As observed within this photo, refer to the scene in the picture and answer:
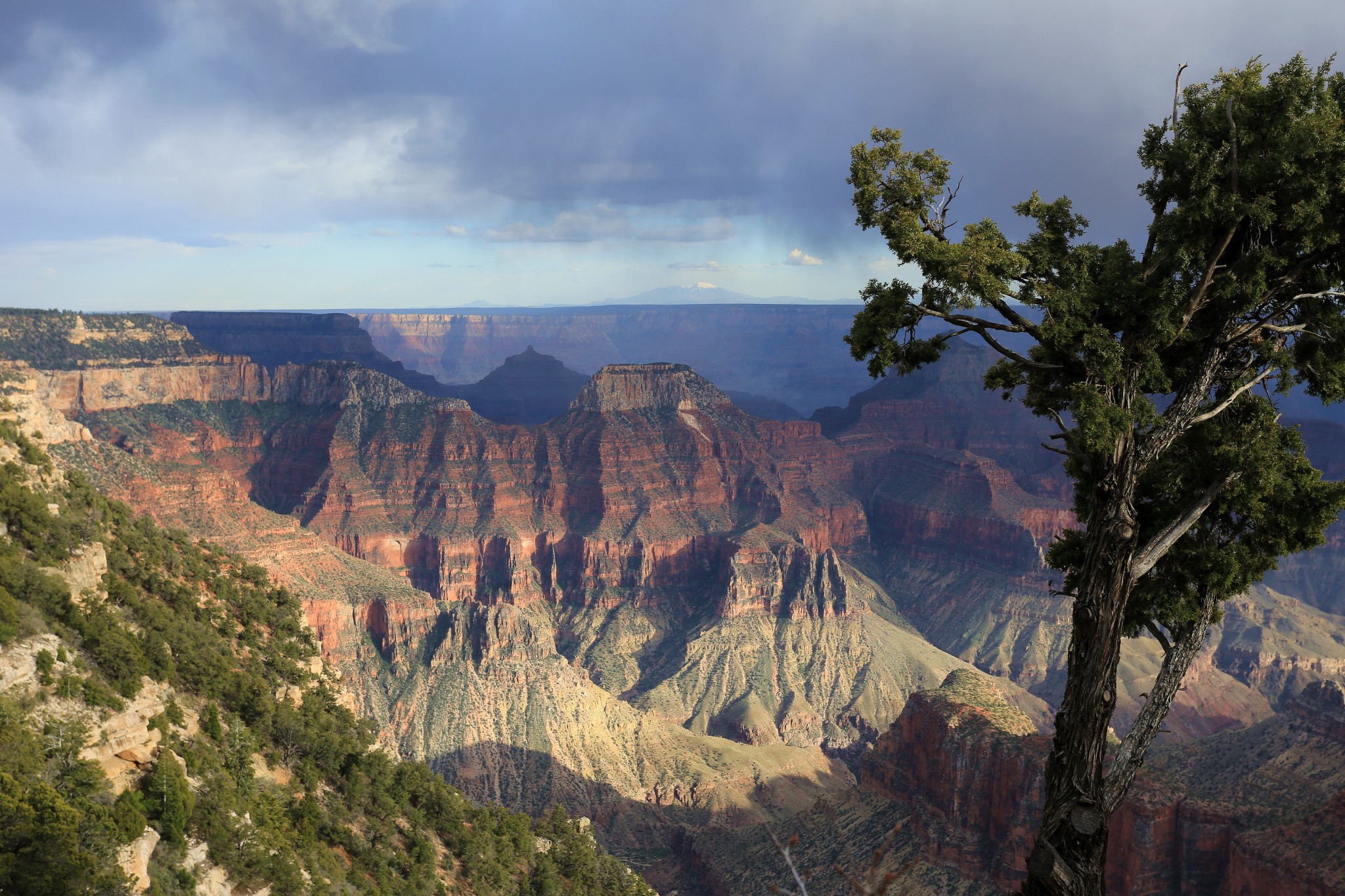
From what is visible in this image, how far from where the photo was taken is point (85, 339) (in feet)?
503

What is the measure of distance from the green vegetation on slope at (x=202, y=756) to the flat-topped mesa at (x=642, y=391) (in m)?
116

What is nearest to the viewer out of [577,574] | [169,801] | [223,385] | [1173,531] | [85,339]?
[1173,531]

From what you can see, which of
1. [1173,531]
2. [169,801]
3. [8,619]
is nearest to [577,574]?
[8,619]

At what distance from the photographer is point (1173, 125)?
14031 mm

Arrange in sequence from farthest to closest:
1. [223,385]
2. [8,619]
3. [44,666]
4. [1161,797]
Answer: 1. [223,385]
2. [1161,797]
3. [8,619]
4. [44,666]

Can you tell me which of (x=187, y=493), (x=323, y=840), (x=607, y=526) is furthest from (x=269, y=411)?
(x=323, y=840)

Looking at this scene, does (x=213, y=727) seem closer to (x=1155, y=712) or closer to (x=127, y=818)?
(x=127, y=818)

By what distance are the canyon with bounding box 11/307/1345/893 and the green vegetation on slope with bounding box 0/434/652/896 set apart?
28.9 m

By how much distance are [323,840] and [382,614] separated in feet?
223

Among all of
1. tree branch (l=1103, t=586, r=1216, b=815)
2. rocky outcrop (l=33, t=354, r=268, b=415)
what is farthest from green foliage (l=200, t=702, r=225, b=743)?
rocky outcrop (l=33, t=354, r=268, b=415)

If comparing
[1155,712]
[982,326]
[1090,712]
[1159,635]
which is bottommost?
[1155,712]

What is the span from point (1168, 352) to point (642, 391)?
15927cm

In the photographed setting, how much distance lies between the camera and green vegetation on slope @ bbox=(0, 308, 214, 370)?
145 metres

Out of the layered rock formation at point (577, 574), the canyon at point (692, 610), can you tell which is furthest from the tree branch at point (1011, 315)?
the layered rock formation at point (577, 574)
